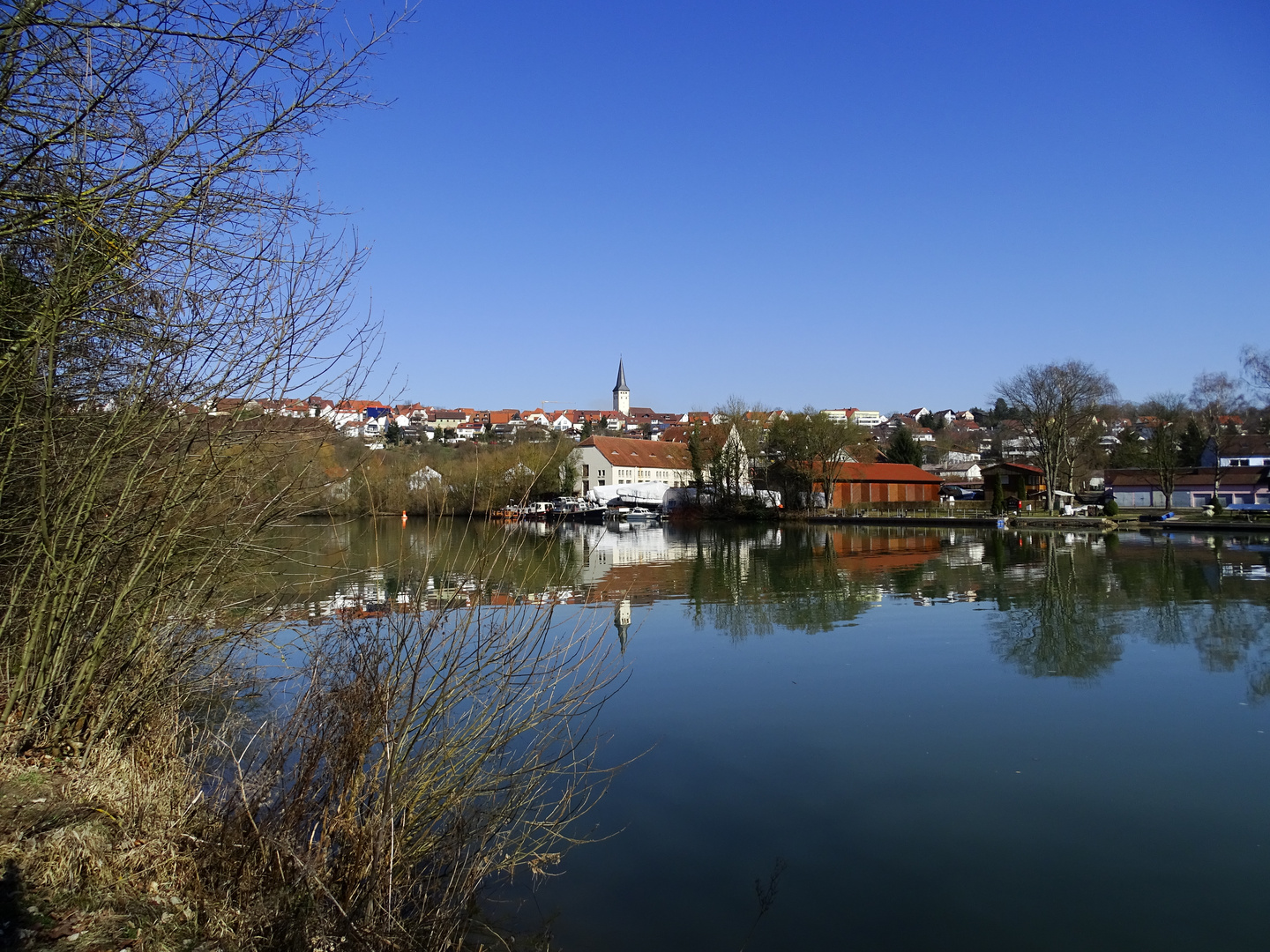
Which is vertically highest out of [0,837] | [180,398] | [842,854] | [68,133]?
[68,133]

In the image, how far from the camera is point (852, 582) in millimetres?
24344

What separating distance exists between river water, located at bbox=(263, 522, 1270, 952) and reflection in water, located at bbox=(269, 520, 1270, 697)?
12 cm

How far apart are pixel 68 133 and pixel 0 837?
383 cm

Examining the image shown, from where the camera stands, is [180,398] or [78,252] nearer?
[78,252]

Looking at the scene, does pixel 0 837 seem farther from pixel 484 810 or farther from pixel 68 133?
pixel 68 133

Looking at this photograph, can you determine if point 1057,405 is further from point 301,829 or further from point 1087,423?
point 301,829

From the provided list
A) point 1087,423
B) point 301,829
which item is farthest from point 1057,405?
point 301,829

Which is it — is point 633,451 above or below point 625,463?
above

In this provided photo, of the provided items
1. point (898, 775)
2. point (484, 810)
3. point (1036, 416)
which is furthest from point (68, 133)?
point (1036, 416)

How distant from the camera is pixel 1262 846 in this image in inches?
268

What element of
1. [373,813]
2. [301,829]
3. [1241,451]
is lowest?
[301,829]

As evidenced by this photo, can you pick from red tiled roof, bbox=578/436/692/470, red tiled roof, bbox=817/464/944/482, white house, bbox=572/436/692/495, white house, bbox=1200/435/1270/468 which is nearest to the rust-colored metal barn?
red tiled roof, bbox=817/464/944/482

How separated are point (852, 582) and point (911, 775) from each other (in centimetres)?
1624

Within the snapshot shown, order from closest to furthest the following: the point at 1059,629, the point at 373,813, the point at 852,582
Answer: the point at 373,813 < the point at 1059,629 < the point at 852,582
